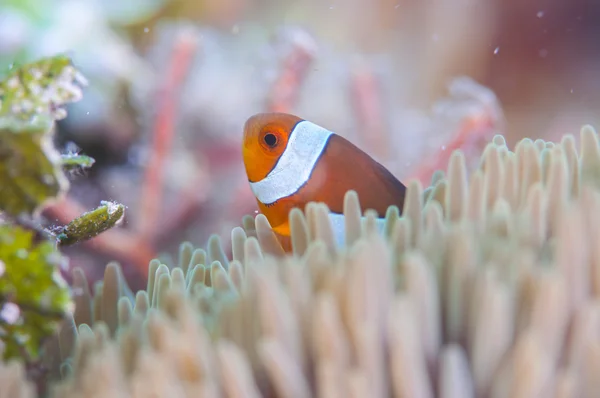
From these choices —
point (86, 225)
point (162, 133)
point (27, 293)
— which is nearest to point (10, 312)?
point (27, 293)

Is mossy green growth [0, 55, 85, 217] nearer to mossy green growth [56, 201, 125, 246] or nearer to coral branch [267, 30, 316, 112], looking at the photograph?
mossy green growth [56, 201, 125, 246]

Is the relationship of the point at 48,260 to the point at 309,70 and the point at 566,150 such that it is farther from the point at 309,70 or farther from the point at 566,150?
the point at 309,70

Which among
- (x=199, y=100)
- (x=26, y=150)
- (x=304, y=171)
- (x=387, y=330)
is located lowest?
(x=387, y=330)

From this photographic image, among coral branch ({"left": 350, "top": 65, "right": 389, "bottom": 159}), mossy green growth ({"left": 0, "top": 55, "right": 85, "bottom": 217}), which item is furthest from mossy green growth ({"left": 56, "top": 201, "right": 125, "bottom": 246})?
coral branch ({"left": 350, "top": 65, "right": 389, "bottom": 159})

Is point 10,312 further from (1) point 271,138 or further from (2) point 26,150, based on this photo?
(1) point 271,138

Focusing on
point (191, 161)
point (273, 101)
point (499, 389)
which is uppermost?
point (273, 101)

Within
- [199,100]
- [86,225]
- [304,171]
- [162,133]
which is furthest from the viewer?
[199,100]

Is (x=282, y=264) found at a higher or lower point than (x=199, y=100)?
lower

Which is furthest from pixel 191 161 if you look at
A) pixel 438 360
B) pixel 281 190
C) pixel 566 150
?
pixel 438 360
